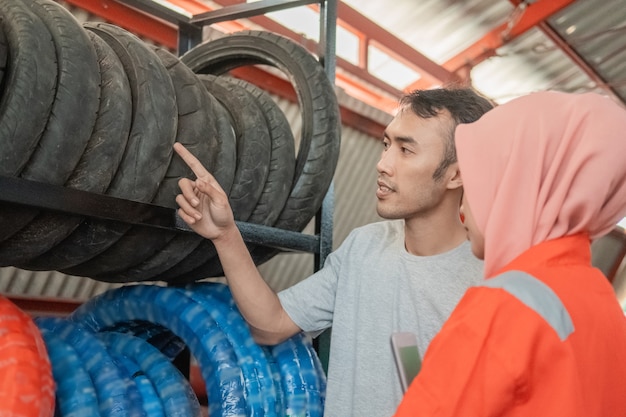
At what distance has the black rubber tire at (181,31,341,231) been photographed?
6.54 feet

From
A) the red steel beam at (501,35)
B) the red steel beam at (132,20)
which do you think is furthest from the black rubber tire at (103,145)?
the red steel beam at (501,35)

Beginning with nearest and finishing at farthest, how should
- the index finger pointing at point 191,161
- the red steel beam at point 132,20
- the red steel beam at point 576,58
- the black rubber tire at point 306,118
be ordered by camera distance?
the index finger pointing at point 191,161, the black rubber tire at point 306,118, the red steel beam at point 132,20, the red steel beam at point 576,58

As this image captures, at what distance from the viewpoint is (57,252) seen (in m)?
1.54

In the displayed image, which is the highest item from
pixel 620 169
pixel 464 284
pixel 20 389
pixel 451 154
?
pixel 620 169

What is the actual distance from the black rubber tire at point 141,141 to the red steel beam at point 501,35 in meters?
6.42

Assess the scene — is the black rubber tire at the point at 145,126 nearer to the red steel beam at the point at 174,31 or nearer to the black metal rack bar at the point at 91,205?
the black metal rack bar at the point at 91,205

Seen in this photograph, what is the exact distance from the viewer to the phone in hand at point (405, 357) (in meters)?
1.13

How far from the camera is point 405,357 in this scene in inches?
45.6

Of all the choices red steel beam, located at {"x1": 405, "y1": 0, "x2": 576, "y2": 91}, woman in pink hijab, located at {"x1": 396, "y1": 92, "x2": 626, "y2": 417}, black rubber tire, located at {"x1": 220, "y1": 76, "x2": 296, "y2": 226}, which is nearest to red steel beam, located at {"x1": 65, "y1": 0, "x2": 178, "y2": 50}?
black rubber tire, located at {"x1": 220, "y1": 76, "x2": 296, "y2": 226}

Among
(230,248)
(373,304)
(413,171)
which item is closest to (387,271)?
(373,304)

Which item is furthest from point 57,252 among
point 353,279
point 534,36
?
point 534,36

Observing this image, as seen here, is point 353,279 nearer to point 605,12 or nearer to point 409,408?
point 409,408

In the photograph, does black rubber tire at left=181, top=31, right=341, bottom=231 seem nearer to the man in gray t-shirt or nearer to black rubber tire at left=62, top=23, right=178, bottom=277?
the man in gray t-shirt

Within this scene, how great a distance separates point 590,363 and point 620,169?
32 cm
